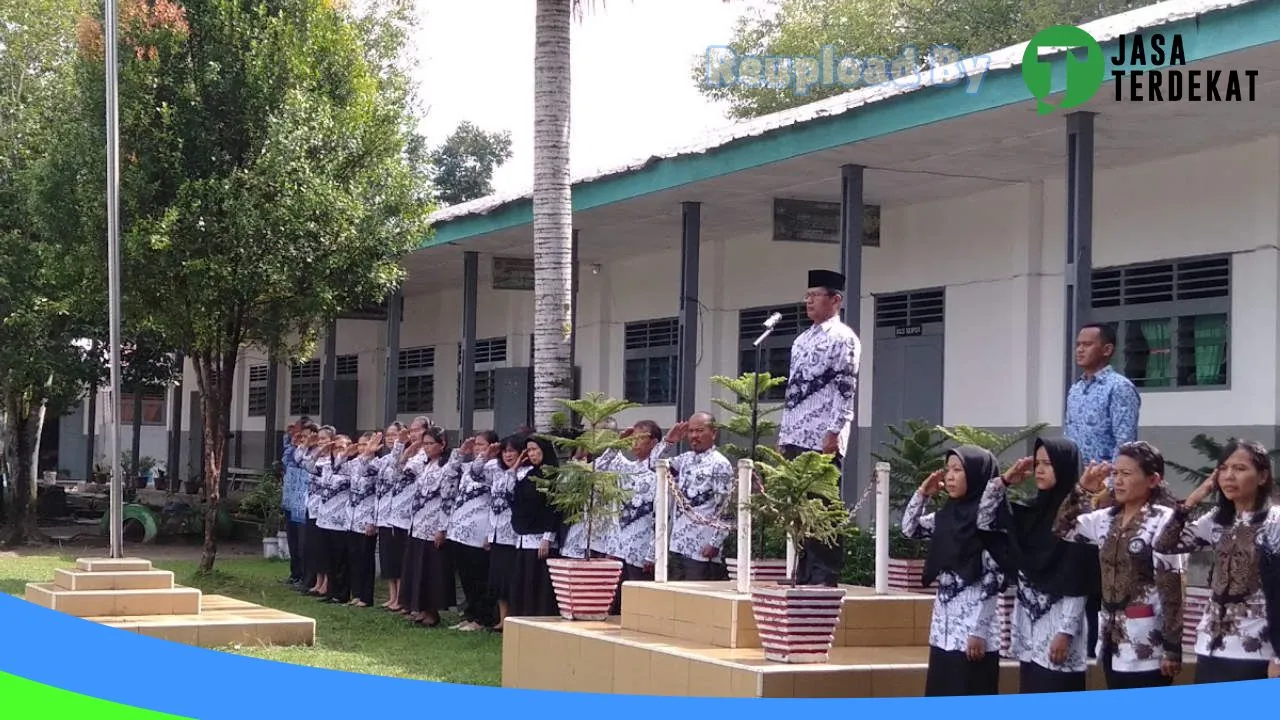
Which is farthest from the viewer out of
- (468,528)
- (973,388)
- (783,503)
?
(973,388)

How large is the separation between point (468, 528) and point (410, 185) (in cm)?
521

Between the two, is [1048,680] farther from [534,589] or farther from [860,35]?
[860,35]

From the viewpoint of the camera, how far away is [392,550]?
14.2 metres

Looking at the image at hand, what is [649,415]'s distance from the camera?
68.7ft

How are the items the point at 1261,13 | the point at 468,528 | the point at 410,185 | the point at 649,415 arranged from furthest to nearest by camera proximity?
the point at 649,415 → the point at 410,185 → the point at 468,528 → the point at 1261,13

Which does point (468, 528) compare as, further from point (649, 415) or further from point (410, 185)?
point (649, 415)

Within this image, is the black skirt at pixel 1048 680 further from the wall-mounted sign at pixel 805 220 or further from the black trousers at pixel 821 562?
the wall-mounted sign at pixel 805 220

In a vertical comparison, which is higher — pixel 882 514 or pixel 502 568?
pixel 882 514

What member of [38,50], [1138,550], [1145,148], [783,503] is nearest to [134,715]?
[783,503]

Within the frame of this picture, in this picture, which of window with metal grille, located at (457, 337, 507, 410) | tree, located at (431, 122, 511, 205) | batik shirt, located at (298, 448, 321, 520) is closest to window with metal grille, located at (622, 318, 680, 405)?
window with metal grille, located at (457, 337, 507, 410)

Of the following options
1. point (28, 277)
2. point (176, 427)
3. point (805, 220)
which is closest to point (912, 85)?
point (805, 220)

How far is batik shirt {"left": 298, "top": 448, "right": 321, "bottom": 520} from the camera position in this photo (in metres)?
15.3

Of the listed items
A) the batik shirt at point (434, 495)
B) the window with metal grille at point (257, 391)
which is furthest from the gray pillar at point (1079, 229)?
the window with metal grille at point (257, 391)

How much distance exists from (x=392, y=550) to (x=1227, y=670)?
8.87 m
